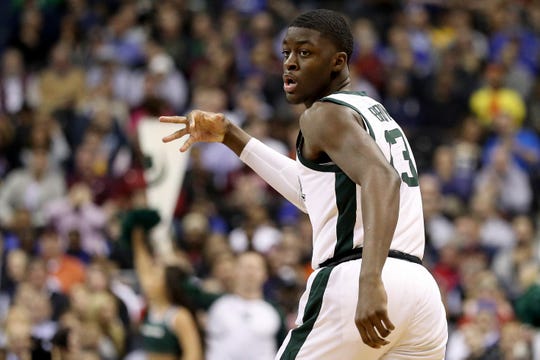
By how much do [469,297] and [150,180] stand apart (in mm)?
3733

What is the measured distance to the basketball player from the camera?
14.5 ft

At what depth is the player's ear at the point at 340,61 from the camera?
16.3 ft

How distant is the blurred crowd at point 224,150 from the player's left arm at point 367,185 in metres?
4.92

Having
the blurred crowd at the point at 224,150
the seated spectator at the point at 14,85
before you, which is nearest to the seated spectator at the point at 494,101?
the blurred crowd at the point at 224,150

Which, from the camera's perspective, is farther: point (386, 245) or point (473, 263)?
point (473, 263)

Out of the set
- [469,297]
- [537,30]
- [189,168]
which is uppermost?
[537,30]

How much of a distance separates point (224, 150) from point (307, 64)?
30.3 ft

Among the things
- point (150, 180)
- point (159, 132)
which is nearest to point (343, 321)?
point (159, 132)

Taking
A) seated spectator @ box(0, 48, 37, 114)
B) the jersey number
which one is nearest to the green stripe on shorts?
the jersey number

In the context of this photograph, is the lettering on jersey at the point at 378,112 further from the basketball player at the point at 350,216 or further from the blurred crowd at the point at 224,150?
the blurred crowd at the point at 224,150

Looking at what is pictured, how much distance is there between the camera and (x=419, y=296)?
4.67 meters

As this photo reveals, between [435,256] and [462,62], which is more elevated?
[462,62]

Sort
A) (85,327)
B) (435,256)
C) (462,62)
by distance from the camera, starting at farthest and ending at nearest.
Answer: (462,62), (435,256), (85,327)

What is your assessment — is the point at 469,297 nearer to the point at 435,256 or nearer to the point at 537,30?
the point at 435,256
